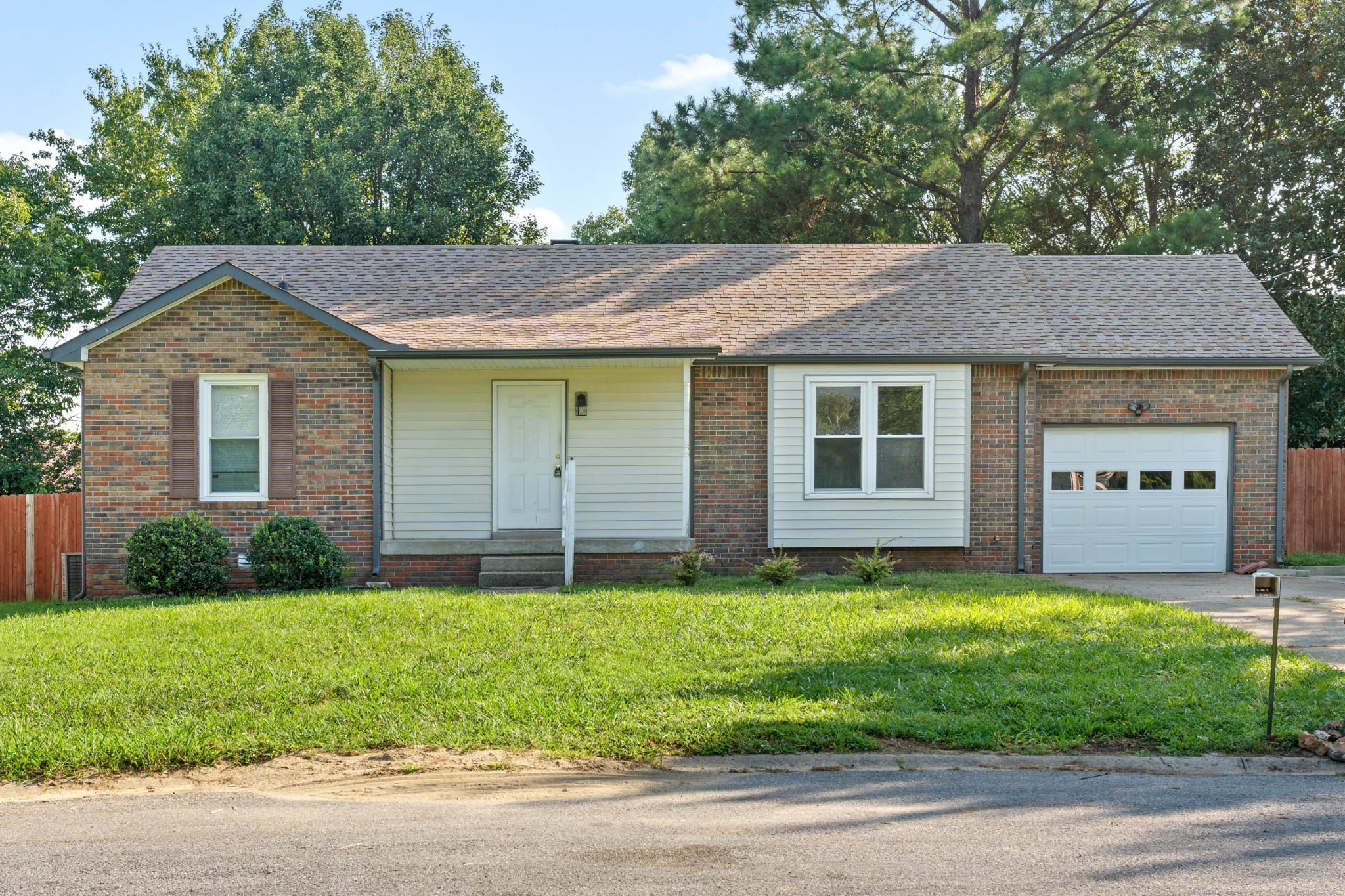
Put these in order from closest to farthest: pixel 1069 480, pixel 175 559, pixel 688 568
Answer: pixel 175 559, pixel 688 568, pixel 1069 480

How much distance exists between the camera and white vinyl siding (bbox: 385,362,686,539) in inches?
573

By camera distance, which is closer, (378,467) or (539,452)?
(378,467)

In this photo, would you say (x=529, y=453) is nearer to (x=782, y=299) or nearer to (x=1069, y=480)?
(x=782, y=299)

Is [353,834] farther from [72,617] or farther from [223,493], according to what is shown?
[223,493]

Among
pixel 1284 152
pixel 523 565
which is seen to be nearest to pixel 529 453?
pixel 523 565

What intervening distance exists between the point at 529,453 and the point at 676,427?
204cm

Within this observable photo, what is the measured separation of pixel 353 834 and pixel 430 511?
9860 mm

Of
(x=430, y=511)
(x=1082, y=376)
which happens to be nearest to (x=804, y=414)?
(x=1082, y=376)

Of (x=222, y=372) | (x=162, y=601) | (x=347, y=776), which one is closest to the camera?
(x=347, y=776)

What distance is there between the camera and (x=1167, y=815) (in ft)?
17.0

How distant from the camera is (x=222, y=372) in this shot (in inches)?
544

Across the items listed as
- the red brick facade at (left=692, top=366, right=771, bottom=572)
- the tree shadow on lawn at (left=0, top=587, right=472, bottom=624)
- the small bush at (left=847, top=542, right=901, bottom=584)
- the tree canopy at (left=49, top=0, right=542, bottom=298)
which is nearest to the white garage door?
the small bush at (left=847, top=542, right=901, bottom=584)

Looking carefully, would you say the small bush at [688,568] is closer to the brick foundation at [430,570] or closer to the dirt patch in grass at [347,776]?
the brick foundation at [430,570]

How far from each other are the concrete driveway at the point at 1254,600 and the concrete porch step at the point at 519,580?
21.3 ft
